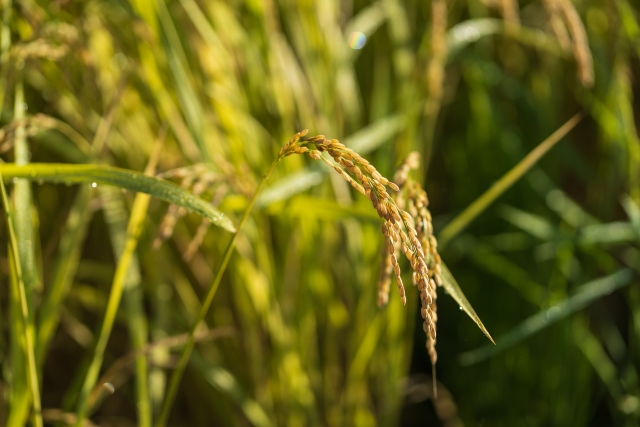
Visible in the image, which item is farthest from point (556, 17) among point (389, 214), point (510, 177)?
point (389, 214)

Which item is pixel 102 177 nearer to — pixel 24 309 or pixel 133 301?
pixel 24 309

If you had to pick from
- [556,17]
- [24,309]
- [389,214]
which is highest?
[556,17]

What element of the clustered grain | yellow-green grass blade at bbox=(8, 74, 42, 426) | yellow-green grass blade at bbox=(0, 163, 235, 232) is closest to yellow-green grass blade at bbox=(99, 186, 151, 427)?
yellow-green grass blade at bbox=(8, 74, 42, 426)

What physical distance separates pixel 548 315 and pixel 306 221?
1.52 ft

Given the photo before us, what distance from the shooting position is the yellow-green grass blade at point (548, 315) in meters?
0.97

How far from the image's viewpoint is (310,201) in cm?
86

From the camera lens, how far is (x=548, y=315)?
1024mm

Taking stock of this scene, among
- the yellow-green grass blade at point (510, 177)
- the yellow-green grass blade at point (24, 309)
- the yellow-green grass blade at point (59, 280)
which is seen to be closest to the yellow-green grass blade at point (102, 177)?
the yellow-green grass blade at point (24, 309)

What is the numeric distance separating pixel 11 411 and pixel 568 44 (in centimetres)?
109

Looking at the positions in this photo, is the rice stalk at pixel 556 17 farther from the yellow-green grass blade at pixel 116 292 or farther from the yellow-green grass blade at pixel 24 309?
the yellow-green grass blade at pixel 24 309

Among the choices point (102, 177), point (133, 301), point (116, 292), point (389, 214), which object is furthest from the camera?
point (133, 301)

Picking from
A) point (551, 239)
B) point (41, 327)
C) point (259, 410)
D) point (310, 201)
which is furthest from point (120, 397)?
point (551, 239)

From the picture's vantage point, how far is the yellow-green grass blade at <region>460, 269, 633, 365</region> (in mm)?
967

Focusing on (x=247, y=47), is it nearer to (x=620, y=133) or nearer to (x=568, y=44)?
(x=568, y=44)
